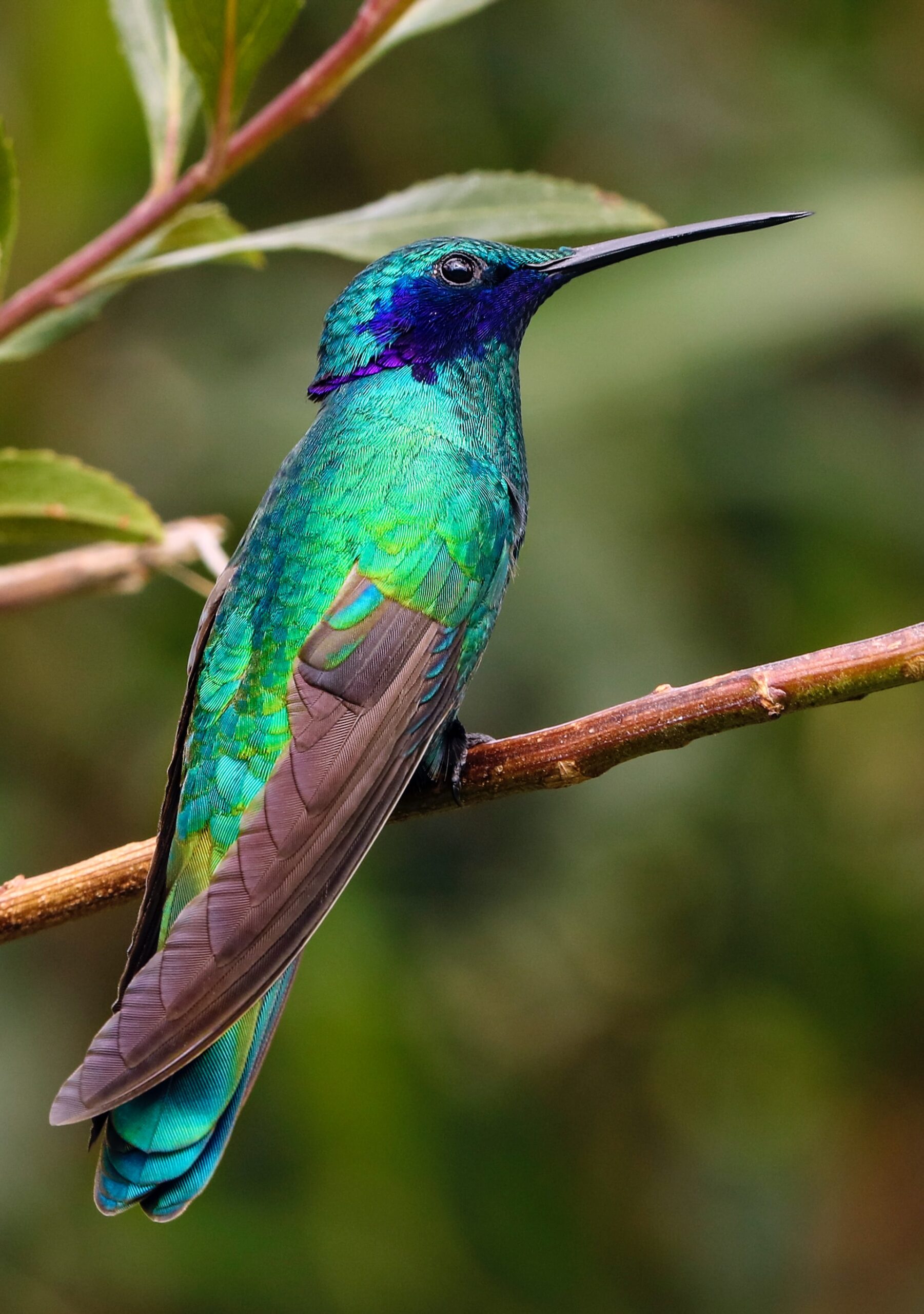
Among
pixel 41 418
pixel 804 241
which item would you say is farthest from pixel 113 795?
pixel 804 241

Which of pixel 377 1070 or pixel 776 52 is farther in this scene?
pixel 776 52

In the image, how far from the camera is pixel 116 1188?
198 centimetres

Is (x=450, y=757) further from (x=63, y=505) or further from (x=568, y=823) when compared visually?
(x=568, y=823)

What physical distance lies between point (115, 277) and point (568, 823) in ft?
6.38

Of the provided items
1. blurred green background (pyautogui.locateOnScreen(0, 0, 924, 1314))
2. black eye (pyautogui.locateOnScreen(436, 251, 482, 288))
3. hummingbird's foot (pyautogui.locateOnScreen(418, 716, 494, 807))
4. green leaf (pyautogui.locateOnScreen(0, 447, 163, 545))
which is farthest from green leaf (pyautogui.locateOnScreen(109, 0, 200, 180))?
blurred green background (pyautogui.locateOnScreen(0, 0, 924, 1314))

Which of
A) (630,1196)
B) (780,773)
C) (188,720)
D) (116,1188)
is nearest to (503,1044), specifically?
(630,1196)

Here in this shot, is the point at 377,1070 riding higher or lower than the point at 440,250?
lower

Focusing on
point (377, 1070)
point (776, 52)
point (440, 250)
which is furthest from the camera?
point (776, 52)

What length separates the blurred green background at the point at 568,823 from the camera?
359 cm

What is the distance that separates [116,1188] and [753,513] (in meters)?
2.70

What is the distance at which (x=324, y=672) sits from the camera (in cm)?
233

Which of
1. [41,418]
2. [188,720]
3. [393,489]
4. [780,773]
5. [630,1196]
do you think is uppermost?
[41,418]

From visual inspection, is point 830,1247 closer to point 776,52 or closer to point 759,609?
point 759,609

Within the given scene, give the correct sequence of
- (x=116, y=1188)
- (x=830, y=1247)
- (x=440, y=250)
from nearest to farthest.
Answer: (x=116, y=1188) < (x=440, y=250) < (x=830, y=1247)
